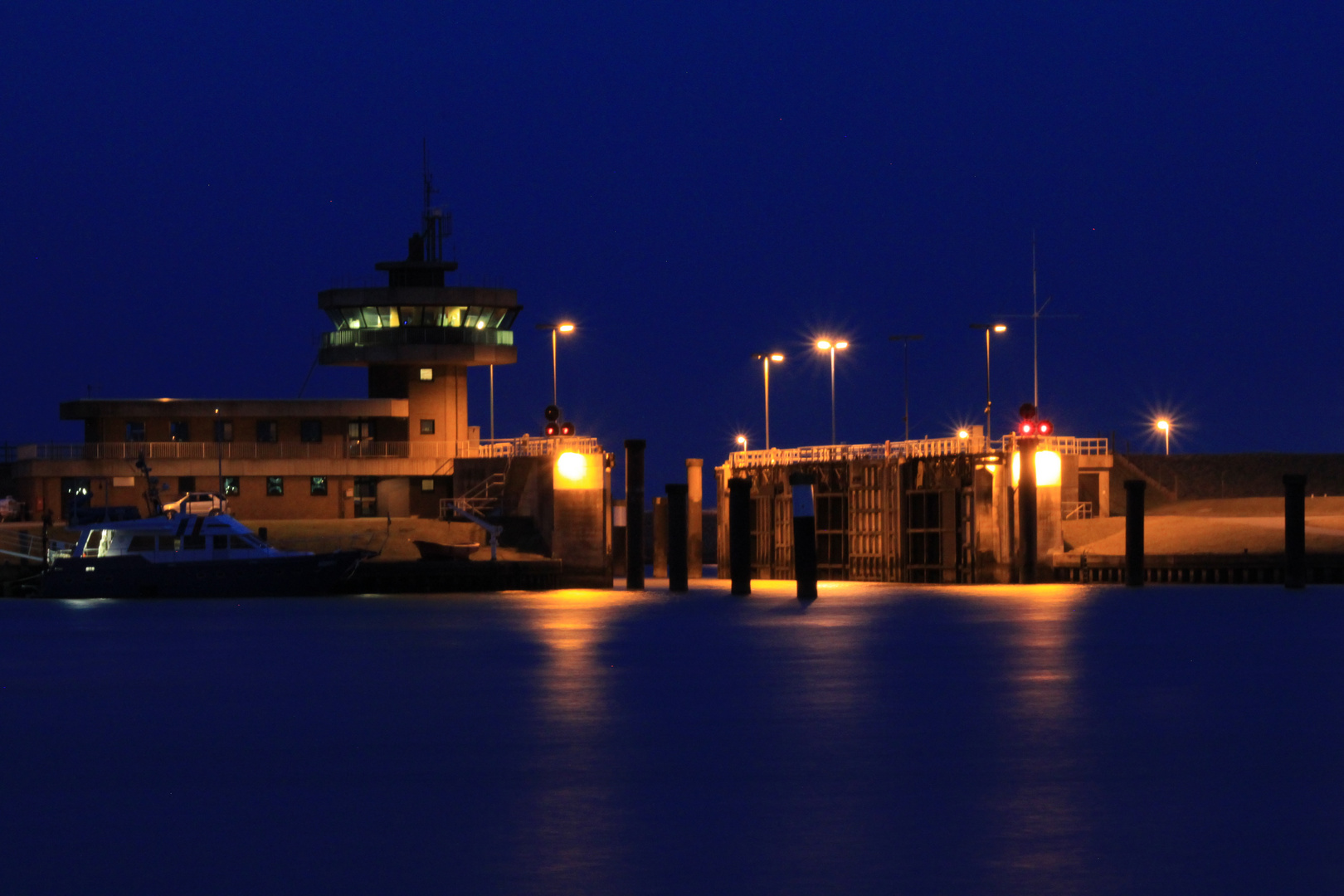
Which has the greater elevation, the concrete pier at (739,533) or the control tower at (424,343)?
the control tower at (424,343)

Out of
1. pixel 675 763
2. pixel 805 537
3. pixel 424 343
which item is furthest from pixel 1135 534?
pixel 675 763

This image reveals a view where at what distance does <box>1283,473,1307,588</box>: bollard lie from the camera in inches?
2721

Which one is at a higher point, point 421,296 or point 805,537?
point 421,296

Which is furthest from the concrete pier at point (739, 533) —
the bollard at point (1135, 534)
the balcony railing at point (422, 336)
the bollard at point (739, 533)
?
the balcony railing at point (422, 336)

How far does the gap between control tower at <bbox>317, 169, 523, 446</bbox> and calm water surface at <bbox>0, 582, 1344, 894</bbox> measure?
48241 millimetres

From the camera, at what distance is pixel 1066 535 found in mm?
87438

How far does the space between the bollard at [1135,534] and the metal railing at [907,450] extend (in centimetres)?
585

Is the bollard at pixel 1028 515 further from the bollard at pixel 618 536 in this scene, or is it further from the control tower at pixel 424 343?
the control tower at pixel 424 343

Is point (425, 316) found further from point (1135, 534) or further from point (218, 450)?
point (1135, 534)

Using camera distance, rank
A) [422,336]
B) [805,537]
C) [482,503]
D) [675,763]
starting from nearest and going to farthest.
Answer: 1. [675,763]
2. [805,537]
3. [482,503]
4. [422,336]

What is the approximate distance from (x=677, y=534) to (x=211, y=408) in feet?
102

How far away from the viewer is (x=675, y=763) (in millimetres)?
26828

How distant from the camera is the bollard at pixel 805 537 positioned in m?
69.8

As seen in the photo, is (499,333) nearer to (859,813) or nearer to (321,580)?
(321,580)
